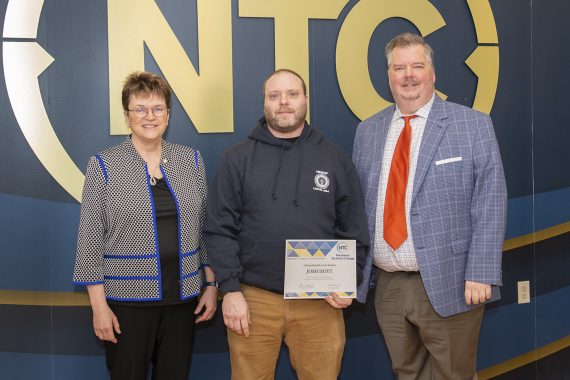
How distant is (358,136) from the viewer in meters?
2.73

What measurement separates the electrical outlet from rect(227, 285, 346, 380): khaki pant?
5.26 feet

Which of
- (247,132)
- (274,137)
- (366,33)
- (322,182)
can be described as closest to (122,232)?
(274,137)

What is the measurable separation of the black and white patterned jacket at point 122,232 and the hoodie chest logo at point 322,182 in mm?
560

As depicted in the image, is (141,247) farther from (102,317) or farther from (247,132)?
(247,132)

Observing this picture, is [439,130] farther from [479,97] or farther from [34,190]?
[34,190]

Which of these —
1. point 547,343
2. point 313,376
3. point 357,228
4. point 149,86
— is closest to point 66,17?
point 149,86

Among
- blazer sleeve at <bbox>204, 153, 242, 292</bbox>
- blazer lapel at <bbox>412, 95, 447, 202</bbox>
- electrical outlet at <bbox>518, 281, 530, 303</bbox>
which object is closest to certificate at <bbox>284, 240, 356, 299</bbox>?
blazer sleeve at <bbox>204, 153, 242, 292</bbox>

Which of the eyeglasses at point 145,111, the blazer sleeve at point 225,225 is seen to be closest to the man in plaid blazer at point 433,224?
the blazer sleeve at point 225,225

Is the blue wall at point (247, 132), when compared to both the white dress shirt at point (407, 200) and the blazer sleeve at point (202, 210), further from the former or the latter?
the white dress shirt at point (407, 200)

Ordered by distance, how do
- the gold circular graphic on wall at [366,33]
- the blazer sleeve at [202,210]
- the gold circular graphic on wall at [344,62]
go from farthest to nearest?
the gold circular graphic on wall at [366,33]
the gold circular graphic on wall at [344,62]
the blazer sleeve at [202,210]

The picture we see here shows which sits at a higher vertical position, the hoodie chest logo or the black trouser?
the hoodie chest logo

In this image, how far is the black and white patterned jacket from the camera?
7.49 ft

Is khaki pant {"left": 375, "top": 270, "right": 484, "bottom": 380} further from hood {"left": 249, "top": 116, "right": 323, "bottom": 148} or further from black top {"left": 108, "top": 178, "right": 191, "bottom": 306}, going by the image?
black top {"left": 108, "top": 178, "right": 191, "bottom": 306}

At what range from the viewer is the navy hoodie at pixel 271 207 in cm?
236
